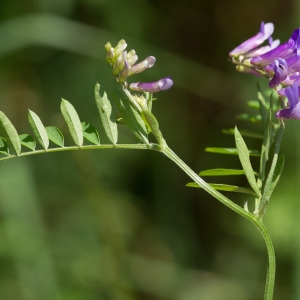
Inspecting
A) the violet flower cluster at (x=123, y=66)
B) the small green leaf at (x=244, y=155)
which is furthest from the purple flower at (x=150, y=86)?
the small green leaf at (x=244, y=155)

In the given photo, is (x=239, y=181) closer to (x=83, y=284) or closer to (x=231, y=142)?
(x=231, y=142)

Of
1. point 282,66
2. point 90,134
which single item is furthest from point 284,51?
point 90,134

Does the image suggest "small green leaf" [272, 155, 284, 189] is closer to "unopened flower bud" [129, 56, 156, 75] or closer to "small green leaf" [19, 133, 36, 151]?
"unopened flower bud" [129, 56, 156, 75]

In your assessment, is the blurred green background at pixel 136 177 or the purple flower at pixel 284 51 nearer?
the purple flower at pixel 284 51

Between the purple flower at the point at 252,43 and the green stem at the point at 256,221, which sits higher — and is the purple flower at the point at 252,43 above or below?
above

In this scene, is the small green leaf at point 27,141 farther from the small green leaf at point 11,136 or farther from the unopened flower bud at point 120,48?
the unopened flower bud at point 120,48

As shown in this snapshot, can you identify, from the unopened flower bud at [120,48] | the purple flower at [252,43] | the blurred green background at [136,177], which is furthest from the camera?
the blurred green background at [136,177]

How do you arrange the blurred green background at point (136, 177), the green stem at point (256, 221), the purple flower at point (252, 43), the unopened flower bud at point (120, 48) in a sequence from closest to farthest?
the green stem at point (256, 221), the unopened flower bud at point (120, 48), the purple flower at point (252, 43), the blurred green background at point (136, 177)
